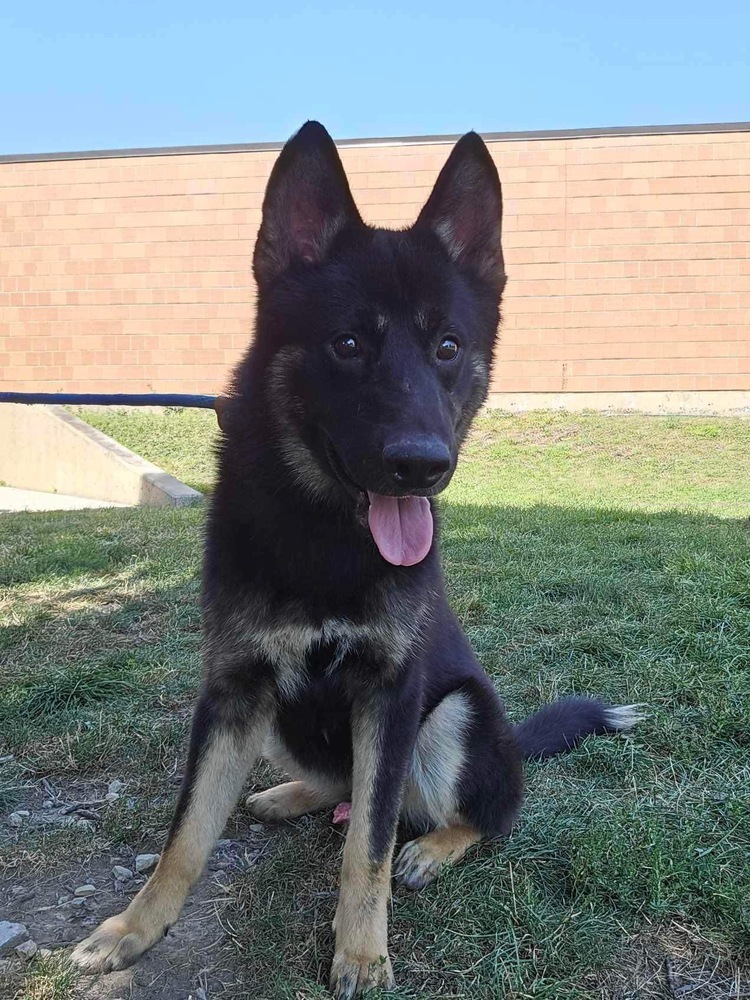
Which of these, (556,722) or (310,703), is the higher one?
(310,703)

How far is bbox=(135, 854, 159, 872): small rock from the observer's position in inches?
93.7

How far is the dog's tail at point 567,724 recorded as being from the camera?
113 inches

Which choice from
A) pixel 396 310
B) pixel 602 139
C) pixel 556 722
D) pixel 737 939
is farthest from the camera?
pixel 602 139

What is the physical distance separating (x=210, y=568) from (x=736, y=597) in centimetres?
302

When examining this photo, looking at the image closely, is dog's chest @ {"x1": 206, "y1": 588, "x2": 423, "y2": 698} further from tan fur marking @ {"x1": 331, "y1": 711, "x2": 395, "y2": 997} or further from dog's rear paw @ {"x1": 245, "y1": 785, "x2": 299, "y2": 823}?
dog's rear paw @ {"x1": 245, "y1": 785, "x2": 299, "y2": 823}

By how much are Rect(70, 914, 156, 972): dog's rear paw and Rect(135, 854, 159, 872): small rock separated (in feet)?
1.00

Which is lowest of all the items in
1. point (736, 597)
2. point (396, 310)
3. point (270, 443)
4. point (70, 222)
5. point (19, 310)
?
point (736, 597)

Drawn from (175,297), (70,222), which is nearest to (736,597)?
(175,297)

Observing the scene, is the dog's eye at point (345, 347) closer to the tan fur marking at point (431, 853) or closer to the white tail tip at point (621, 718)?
the tan fur marking at point (431, 853)

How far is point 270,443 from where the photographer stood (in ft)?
7.47

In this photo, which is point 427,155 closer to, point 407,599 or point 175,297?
point 175,297

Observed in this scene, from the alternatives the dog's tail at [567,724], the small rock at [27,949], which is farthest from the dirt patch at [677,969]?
the small rock at [27,949]

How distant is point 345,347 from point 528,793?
1.52 meters

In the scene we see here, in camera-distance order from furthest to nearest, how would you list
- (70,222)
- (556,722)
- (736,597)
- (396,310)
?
1. (70,222)
2. (736,597)
3. (556,722)
4. (396,310)
